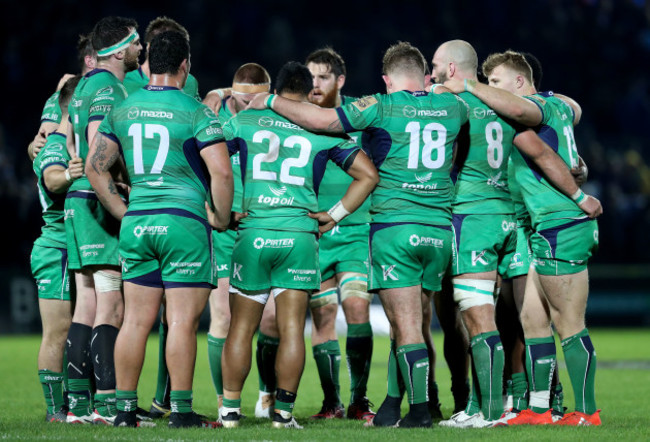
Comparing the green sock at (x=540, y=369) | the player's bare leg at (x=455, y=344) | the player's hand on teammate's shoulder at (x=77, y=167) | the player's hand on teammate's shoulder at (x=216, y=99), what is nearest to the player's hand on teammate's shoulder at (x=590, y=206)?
the green sock at (x=540, y=369)

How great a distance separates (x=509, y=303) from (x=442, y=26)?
16495 mm

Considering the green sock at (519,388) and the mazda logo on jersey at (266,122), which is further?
the green sock at (519,388)

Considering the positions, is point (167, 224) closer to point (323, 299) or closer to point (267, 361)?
point (267, 361)

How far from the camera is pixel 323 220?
7.23m

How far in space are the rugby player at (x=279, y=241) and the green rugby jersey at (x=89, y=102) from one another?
40.0 inches

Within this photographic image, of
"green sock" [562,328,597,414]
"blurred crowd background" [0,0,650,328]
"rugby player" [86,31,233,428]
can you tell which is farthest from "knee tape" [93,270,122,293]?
"blurred crowd background" [0,0,650,328]

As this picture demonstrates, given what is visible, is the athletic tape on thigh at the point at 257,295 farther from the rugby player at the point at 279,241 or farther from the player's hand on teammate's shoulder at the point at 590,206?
the player's hand on teammate's shoulder at the point at 590,206

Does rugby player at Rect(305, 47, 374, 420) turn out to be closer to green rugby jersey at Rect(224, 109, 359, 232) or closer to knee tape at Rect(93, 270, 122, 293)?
green rugby jersey at Rect(224, 109, 359, 232)

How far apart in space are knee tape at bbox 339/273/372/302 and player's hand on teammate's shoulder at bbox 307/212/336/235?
1.25 meters

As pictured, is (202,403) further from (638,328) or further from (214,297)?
(638,328)

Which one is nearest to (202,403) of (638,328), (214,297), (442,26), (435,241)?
(214,297)

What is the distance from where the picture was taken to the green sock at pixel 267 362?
820 centimetres

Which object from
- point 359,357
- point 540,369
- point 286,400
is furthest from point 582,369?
point 286,400

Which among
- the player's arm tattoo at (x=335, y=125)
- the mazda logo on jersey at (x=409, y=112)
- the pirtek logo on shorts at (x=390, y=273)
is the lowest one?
the pirtek logo on shorts at (x=390, y=273)
